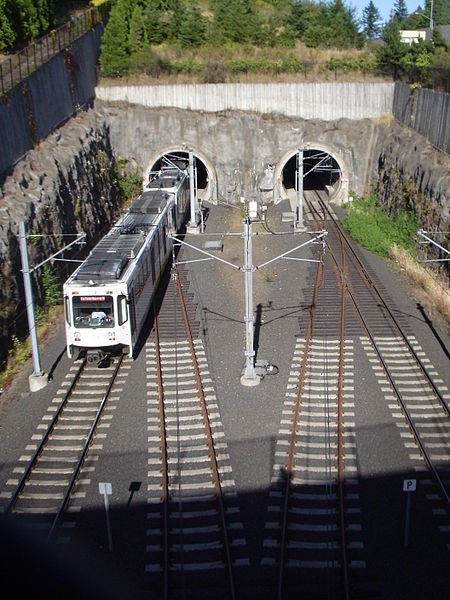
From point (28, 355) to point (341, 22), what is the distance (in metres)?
39.5

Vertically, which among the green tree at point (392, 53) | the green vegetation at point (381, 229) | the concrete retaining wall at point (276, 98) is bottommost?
the green vegetation at point (381, 229)

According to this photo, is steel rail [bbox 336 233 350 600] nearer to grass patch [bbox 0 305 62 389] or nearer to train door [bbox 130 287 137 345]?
train door [bbox 130 287 137 345]

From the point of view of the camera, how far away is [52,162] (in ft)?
90.1

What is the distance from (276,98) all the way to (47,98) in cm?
1436

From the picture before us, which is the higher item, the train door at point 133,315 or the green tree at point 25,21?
the green tree at point 25,21

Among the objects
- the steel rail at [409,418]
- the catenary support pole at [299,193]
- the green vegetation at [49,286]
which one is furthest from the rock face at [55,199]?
the steel rail at [409,418]

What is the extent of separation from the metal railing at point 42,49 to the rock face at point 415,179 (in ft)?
60.4

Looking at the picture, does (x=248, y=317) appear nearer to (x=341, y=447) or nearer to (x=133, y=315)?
(x=133, y=315)

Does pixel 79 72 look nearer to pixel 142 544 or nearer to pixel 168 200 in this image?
pixel 168 200

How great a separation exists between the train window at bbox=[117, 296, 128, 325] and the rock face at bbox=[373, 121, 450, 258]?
1298 centimetres

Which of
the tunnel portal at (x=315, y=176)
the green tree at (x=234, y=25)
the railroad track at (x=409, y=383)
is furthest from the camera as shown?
the green tree at (x=234, y=25)

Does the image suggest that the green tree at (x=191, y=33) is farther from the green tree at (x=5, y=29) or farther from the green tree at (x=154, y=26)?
the green tree at (x=5, y=29)

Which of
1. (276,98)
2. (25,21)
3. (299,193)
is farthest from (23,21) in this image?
(299,193)

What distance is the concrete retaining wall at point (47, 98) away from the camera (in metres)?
25.3
